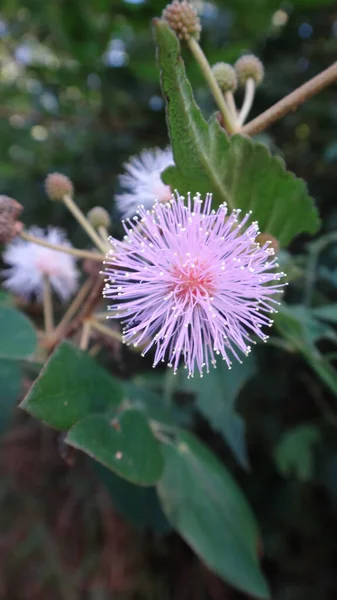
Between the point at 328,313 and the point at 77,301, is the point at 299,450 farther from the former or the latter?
the point at 77,301

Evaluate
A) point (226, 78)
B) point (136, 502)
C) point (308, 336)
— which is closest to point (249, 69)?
point (226, 78)

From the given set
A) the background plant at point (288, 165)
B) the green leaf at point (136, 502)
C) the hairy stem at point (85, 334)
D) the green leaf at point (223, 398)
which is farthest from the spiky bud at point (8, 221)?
the background plant at point (288, 165)

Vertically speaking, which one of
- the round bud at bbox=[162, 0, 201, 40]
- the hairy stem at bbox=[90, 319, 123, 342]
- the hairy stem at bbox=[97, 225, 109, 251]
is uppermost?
the round bud at bbox=[162, 0, 201, 40]

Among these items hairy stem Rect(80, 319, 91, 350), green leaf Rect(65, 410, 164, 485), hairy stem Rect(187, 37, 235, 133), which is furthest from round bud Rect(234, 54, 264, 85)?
green leaf Rect(65, 410, 164, 485)

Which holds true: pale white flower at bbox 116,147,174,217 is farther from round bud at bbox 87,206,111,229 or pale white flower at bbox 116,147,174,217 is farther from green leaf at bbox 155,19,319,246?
green leaf at bbox 155,19,319,246

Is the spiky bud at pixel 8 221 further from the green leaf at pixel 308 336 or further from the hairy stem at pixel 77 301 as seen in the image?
the green leaf at pixel 308 336

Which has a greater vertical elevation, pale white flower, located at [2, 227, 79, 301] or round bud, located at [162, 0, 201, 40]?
round bud, located at [162, 0, 201, 40]

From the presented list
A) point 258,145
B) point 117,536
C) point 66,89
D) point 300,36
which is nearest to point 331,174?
point 300,36
